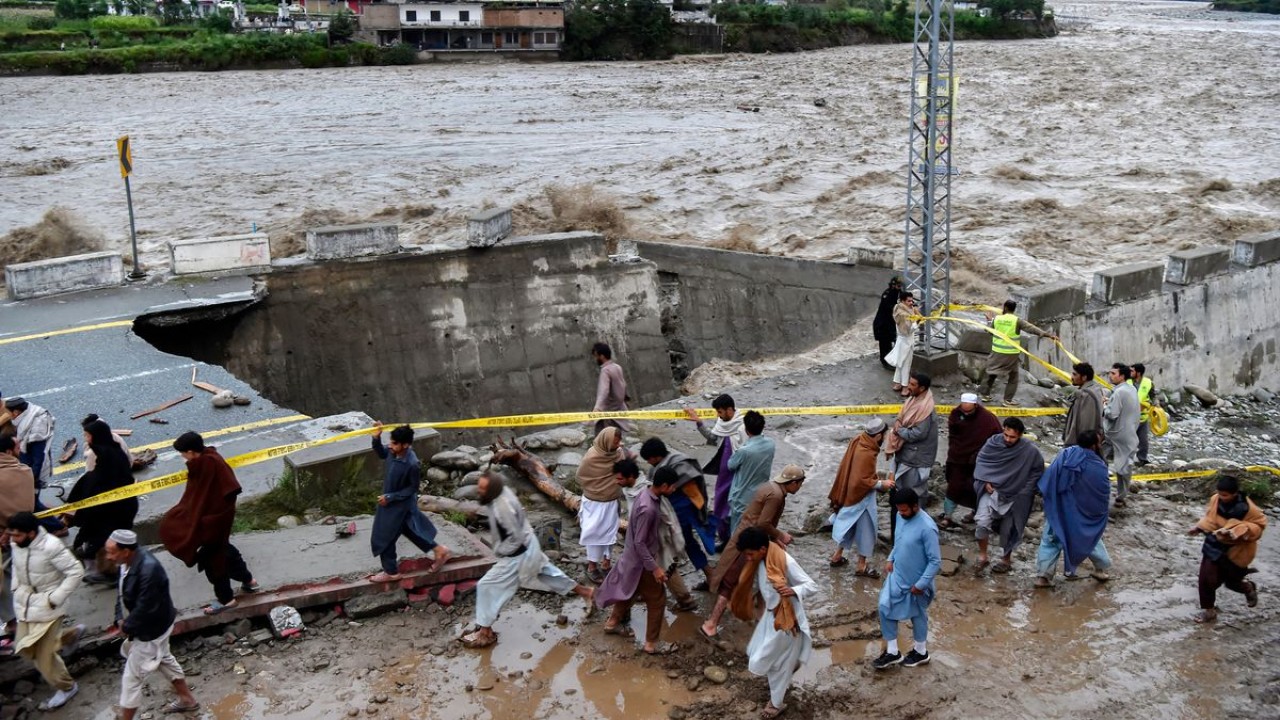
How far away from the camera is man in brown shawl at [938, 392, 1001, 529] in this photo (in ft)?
28.1

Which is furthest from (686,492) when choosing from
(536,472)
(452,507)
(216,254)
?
(216,254)

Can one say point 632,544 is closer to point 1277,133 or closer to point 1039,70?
point 1277,133

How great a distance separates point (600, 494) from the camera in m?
7.77

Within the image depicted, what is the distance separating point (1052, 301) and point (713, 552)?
8.19 m

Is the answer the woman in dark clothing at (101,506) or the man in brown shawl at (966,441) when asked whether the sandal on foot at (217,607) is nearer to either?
the woman in dark clothing at (101,506)

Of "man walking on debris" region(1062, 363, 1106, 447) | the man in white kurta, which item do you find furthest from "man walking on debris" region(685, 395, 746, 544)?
"man walking on debris" region(1062, 363, 1106, 447)

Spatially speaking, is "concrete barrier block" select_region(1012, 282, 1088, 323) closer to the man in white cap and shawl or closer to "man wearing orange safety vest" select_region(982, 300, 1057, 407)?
"man wearing orange safety vest" select_region(982, 300, 1057, 407)

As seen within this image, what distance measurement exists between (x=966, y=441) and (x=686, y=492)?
260cm

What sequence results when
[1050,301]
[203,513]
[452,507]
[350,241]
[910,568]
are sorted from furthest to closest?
[350,241] → [1050,301] → [452,507] → [203,513] → [910,568]

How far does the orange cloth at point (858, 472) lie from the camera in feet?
26.0

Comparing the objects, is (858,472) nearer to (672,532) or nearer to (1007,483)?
(1007,483)

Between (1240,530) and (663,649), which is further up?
(1240,530)

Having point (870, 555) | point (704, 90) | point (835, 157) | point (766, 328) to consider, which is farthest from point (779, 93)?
point (870, 555)

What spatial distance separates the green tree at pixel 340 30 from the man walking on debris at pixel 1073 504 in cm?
5325
